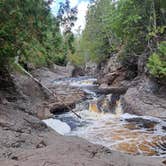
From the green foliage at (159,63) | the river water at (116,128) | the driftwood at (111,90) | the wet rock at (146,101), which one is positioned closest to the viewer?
the river water at (116,128)

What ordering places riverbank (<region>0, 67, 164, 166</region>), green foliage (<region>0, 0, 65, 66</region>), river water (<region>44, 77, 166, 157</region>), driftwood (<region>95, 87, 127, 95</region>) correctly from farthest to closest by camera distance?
driftwood (<region>95, 87, 127, 95</region>)
river water (<region>44, 77, 166, 157</region>)
green foliage (<region>0, 0, 65, 66</region>)
riverbank (<region>0, 67, 164, 166</region>)

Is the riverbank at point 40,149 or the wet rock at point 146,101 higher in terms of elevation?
the wet rock at point 146,101

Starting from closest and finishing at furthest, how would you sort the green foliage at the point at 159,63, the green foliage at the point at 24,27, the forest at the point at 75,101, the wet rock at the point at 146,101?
the forest at the point at 75,101 < the green foliage at the point at 24,27 < the wet rock at the point at 146,101 < the green foliage at the point at 159,63

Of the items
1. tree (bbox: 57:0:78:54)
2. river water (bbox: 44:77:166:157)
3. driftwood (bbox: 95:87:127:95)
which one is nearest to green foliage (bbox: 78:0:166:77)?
driftwood (bbox: 95:87:127:95)

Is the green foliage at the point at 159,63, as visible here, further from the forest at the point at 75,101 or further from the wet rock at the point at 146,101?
the wet rock at the point at 146,101

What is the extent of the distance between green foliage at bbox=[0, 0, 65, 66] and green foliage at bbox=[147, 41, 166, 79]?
21.8 feet

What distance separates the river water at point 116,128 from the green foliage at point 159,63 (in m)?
2.48

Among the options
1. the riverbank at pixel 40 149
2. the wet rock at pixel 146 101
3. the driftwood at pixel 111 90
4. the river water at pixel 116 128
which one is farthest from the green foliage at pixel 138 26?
the riverbank at pixel 40 149

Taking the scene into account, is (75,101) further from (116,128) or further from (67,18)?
(67,18)

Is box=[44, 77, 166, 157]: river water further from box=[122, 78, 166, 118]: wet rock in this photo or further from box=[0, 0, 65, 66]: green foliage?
box=[0, 0, 65, 66]: green foliage

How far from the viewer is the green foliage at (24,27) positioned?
8.33 metres

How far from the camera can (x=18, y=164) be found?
4.78 meters

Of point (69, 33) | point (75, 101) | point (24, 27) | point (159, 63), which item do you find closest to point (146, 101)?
point (159, 63)

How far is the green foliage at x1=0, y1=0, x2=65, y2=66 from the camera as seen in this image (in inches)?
328
